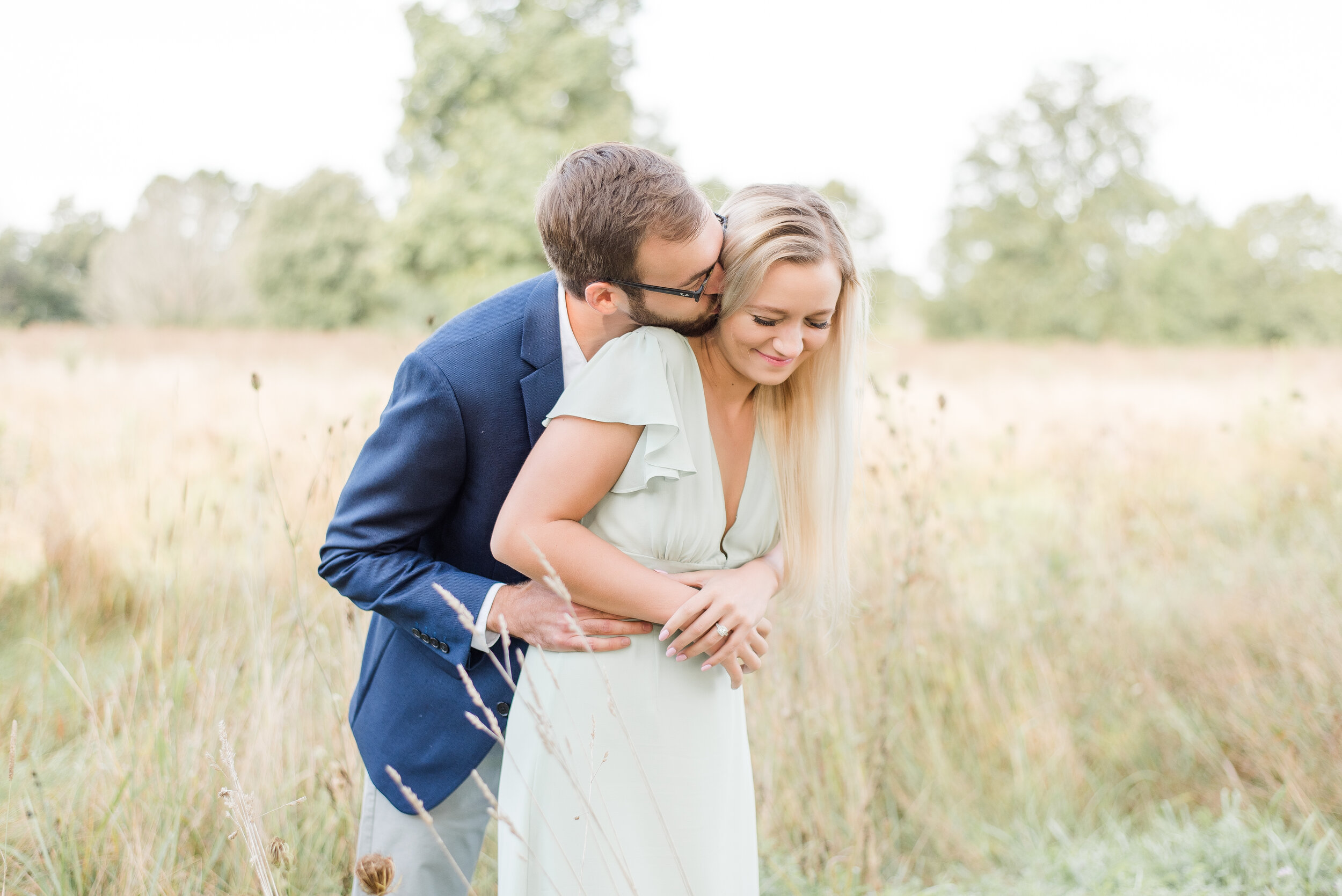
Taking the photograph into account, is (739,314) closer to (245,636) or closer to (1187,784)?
(245,636)

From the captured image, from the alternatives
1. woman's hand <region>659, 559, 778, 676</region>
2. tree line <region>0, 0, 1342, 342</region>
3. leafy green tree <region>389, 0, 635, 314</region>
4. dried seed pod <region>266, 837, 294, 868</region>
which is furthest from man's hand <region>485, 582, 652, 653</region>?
tree line <region>0, 0, 1342, 342</region>

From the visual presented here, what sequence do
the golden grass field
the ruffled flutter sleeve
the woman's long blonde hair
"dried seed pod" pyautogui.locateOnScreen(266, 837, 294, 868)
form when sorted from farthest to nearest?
1. the golden grass field
2. the woman's long blonde hair
3. the ruffled flutter sleeve
4. "dried seed pod" pyautogui.locateOnScreen(266, 837, 294, 868)

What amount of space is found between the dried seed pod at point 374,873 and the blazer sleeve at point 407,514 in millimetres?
394

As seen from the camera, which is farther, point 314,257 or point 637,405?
point 314,257

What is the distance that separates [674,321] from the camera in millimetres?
1732

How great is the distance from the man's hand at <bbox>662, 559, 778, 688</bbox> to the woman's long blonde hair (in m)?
0.18

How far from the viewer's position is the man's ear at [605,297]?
169cm

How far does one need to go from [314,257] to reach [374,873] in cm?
3410

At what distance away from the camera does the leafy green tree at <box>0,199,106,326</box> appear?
57.5 ft

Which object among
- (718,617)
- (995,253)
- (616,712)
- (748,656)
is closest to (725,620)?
(718,617)

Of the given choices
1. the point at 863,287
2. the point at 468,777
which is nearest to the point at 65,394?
the point at 468,777

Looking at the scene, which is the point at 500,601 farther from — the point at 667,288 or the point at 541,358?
the point at 667,288

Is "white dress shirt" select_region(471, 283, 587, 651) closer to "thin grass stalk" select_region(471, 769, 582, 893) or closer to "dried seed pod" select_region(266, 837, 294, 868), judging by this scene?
"thin grass stalk" select_region(471, 769, 582, 893)

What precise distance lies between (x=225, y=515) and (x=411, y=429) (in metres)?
3.27
